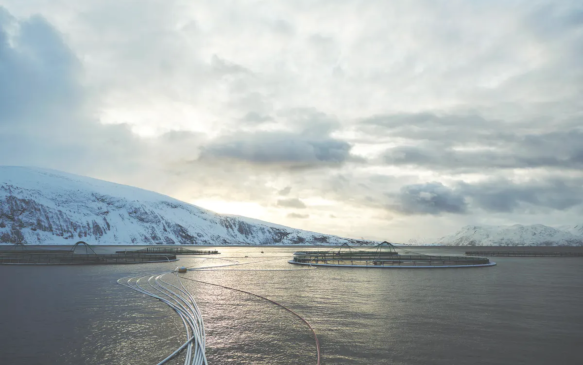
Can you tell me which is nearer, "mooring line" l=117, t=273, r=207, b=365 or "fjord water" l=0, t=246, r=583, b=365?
"mooring line" l=117, t=273, r=207, b=365

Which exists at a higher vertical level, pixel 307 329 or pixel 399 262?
pixel 399 262

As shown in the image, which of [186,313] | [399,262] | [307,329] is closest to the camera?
[307,329]

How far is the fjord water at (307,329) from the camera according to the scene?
668 inches

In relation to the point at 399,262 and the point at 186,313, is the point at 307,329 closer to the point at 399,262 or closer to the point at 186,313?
the point at 186,313

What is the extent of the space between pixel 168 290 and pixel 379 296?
68.1 feet

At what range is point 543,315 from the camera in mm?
26125

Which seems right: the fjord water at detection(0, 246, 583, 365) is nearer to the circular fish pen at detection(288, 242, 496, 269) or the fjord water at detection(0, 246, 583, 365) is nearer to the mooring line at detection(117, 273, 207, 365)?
the mooring line at detection(117, 273, 207, 365)

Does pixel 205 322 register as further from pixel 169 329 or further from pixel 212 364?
pixel 212 364

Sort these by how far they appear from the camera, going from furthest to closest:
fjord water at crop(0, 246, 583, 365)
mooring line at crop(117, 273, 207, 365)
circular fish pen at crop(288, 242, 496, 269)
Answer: circular fish pen at crop(288, 242, 496, 269)
fjord water at crop(0, 246, 583, 365)
mooring line at crop(117, 273, 207, 365)

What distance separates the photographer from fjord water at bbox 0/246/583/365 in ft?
55.7

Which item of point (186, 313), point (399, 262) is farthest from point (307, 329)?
point (399, 262)

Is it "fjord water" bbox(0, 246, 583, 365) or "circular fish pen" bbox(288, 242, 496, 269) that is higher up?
"circular fish pen" bbox(288, 242, 496, 269)

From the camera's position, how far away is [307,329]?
2145 cm

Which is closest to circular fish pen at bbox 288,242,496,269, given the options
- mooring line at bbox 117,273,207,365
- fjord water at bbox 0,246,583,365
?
fjord water at bbox 0,246,583,365
